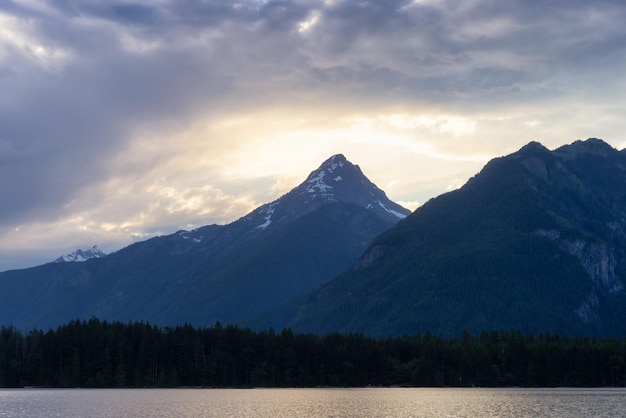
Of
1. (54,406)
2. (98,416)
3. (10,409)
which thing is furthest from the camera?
(54,406)

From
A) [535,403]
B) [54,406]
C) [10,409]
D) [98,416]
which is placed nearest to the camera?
[98,416]

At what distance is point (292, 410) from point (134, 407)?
33.2m

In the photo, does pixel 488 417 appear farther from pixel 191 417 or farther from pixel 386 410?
pixel 191 417

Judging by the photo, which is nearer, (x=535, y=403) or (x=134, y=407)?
(x=134, y=407)

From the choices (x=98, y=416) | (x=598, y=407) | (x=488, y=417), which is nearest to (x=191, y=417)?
(x=98, y=416)

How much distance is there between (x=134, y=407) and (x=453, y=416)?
65.1m

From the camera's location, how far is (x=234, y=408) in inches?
6959

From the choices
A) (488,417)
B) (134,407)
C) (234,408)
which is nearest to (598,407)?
(488,417)

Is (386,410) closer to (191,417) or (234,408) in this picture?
(234,408)

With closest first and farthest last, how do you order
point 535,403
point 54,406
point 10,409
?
point 10,409 < point 54,406 < point 535,403

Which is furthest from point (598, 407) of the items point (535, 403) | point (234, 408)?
point (234, 408)

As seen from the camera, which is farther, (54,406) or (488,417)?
(54,406)

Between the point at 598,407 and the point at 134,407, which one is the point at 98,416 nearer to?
the point at 134,407

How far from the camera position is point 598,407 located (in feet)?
595
